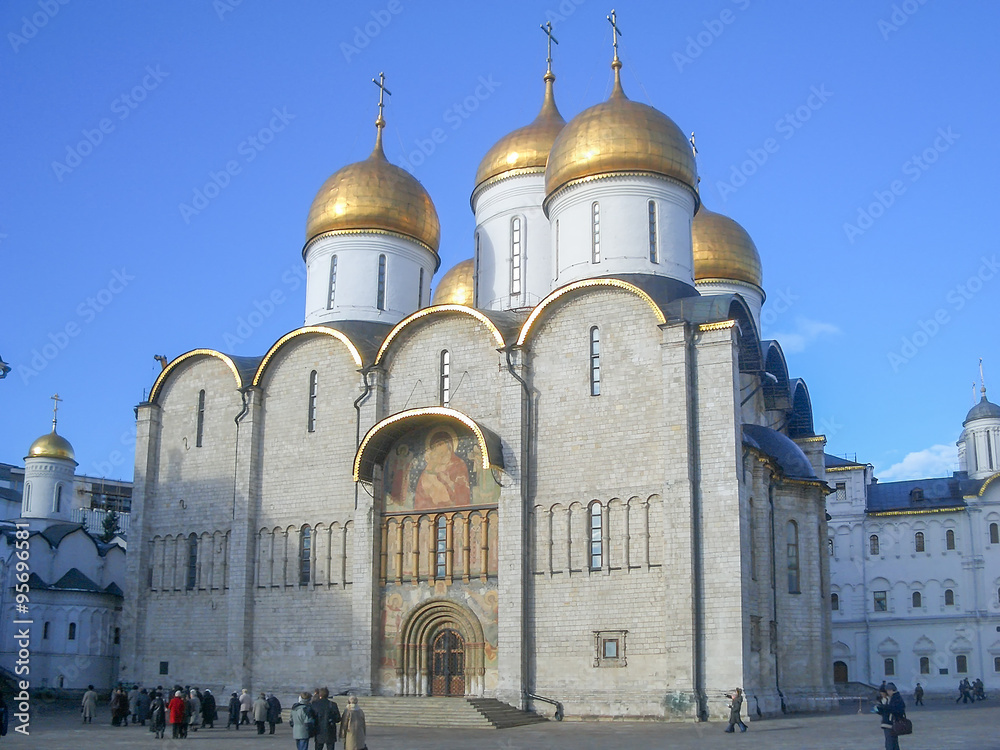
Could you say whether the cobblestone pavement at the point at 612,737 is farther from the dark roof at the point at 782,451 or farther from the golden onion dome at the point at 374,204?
the golden onion dome at the point at 374,204

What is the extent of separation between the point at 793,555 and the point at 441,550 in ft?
20.8

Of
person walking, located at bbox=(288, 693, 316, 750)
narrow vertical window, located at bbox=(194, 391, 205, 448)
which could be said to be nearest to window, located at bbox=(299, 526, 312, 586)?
narrow vertical window, located at bbox=(194, 391, 205, 448)

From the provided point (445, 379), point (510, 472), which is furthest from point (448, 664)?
point (445, 379)

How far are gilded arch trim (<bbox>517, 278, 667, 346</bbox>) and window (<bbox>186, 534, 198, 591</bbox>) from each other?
27.2 feet

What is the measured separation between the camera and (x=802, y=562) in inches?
779

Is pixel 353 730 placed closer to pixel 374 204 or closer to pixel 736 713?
pixel 736 713

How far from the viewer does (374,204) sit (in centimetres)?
2277

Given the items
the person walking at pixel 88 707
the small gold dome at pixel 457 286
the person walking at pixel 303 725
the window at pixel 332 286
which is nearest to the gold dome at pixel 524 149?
the small gold dome at pixel 457 286

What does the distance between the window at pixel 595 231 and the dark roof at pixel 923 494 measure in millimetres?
17621

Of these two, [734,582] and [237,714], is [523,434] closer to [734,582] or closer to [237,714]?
[734,582]

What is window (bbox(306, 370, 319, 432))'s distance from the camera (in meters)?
21.2

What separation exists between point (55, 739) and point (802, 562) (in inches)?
496

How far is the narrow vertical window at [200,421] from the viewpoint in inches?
891

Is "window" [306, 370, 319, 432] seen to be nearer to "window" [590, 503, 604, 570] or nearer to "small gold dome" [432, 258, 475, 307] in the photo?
"small gold dome" [432, 258, 475, 307]
